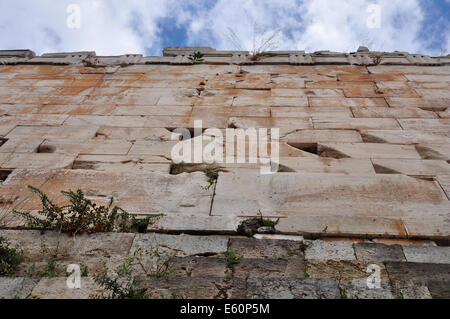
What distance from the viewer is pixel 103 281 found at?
225 cm

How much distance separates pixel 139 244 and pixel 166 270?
0.40 metres

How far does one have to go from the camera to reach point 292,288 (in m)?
2.22

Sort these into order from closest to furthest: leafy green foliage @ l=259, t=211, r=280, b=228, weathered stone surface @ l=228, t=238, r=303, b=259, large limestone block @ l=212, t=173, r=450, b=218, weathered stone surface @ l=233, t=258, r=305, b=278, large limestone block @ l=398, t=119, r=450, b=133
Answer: weathered stone surface @ l=233, t=258, r=305, b=278 → weathered stone surface @ l=228, t=238, r=303, b=259 → leafy green foliage @ l=259, t=211, r=280, b=228 → large limestone block @ l=212, t=173, r=450, b=218 → large limestone block @ l=398, t=119, r=450, b=133

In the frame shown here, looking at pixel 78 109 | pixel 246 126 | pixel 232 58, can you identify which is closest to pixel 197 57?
pixel 232 58

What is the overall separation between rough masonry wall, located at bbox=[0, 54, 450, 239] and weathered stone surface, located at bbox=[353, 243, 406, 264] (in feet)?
0.81

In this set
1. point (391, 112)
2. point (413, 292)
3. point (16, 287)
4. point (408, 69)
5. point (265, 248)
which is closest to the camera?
point (413, 292)

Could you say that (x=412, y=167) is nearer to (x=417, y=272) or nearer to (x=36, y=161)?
(x=417, y=272)

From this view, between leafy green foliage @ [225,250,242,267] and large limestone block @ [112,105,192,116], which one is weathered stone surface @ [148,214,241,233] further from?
large limestone block @ [112,105,192,116]

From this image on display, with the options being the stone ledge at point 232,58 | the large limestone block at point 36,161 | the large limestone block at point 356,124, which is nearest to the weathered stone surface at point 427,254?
the large limestone block at point 356,124

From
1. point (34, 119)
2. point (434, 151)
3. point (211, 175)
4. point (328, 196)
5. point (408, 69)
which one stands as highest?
point (408, 69)

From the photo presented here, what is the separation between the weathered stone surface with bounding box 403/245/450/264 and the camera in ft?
8.32

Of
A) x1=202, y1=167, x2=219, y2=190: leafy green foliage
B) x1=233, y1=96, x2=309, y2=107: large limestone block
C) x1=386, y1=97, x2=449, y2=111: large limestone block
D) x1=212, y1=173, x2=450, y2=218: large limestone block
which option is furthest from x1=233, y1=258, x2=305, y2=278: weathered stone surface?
x1=386, y1=97, x2=449, y2=111: large limestone block

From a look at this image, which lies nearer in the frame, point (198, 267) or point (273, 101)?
point (198, 267)

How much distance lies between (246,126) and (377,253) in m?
2.44
